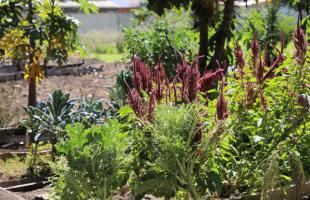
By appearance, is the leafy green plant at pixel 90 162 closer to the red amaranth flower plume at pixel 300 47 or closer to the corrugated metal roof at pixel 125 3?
the red amaranth flower plume at pixel 300 47

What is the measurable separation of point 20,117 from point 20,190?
4.20m

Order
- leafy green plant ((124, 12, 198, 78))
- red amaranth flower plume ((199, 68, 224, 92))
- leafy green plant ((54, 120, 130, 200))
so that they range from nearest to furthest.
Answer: leafy green plant ((54, 120, 130, 200)) < red amaranth flower plume ((199, 68, 224, 92)) < leafy green plant ((124, 12, 198, 78))

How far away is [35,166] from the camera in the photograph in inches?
258

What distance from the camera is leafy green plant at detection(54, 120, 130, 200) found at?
13.5 feet

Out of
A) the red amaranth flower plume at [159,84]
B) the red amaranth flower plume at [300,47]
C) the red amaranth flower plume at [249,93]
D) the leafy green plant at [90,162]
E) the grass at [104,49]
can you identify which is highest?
the red amaranth flower plume at [300,47]

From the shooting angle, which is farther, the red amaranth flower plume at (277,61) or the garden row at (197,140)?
the red amaranth flower plume at (277,61)

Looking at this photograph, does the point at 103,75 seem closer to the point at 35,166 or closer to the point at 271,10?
the point at 271,10

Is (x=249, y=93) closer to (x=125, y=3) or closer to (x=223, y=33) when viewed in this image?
(x=223, y=33)

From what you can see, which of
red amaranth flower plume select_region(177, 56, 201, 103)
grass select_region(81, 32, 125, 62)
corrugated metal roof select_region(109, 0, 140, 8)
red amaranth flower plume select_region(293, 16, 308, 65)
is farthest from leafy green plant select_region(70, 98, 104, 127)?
corrugated metal roof select_region(109, 0, 140, 8)

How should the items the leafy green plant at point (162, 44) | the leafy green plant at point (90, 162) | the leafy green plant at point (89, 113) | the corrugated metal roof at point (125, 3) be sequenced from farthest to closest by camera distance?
the corrugated metal roof at point (125, 3)
the leafy green plant at point (162, 44)
the leafy green plant at point (89, 113)
the leafy green plant at point (90, 162)

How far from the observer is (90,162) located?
162 inches

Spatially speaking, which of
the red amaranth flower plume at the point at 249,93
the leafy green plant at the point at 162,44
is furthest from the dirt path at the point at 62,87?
the red amaranth flower plume at the point at 249,93

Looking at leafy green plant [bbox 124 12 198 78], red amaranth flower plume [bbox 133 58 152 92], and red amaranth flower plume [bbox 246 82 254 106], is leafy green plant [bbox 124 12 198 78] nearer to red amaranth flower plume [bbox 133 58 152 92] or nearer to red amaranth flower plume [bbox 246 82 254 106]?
red amaranth flower plume [bbox 246 82 254 106]

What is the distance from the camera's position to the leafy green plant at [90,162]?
13.5 feet
